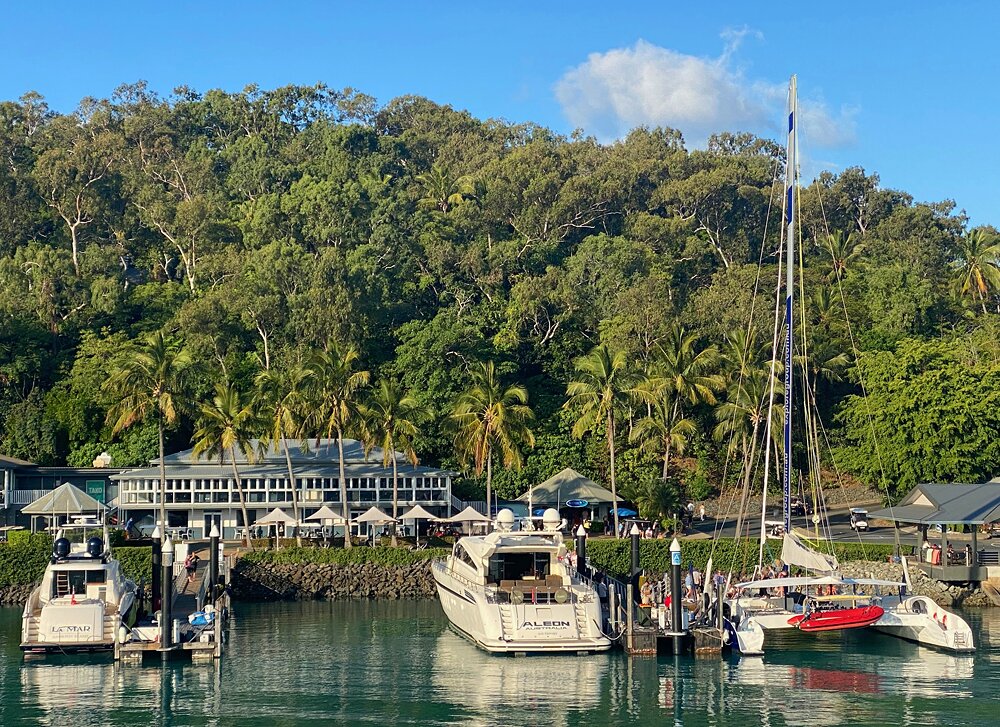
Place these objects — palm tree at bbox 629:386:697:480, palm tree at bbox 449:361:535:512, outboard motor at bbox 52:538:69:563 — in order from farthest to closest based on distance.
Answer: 1. palm tree at bbox 629:386:697:480
2. palm tree at bbox 449:361:535:512
3. outboard motor at bbox 52:538:69:563

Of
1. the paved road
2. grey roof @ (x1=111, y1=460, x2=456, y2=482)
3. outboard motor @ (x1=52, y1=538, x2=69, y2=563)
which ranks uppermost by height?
grey roof @ (x1=111, y1=460, x2=456, y2=482)

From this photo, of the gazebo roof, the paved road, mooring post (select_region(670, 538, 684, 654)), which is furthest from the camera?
the paved road

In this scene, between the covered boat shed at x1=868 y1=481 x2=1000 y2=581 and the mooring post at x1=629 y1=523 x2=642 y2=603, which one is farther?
the covered boat shed at x1=868 y1=481 x2=1000 y2=581

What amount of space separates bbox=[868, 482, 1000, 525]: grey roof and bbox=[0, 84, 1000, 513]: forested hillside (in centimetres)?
653

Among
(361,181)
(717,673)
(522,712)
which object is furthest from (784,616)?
(361,181)

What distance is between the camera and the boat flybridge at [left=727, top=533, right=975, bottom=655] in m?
46.9

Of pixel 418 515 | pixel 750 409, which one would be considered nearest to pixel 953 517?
pixel 750 409

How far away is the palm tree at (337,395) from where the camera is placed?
229 ft

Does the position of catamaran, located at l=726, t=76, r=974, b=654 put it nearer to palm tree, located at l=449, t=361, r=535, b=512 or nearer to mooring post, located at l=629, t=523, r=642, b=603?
mooring post, located at l=629, t=523, r=642, b=603

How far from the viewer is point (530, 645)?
44.2 metres

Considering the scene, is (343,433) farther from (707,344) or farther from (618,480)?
(707,344)

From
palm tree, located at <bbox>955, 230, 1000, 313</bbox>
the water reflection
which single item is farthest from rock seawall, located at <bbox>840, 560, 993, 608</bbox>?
palm tree, located at <bbox>955, 230, 1000, 313</bbox>

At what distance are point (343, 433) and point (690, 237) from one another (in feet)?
165

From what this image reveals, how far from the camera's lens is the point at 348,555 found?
63.4 meters
